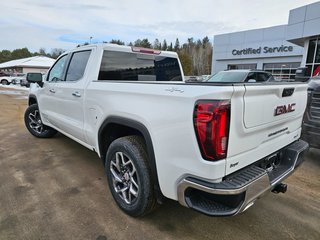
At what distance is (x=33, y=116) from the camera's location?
5.70 metres

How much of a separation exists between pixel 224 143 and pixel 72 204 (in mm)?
2059

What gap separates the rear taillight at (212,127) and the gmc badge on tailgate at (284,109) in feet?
2.49

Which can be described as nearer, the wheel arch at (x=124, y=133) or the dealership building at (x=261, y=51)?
the wheel arch at (x=124, y=133)

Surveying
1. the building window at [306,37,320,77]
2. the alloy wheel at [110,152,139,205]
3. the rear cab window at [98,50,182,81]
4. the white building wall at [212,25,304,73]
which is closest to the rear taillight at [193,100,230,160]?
the alloy wheel at [110,152,139,205]

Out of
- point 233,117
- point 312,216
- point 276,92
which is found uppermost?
point 276,92

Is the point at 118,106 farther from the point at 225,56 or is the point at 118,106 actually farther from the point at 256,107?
the point at 225,56

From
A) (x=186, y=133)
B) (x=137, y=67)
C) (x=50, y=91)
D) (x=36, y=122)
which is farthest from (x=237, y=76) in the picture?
(x=186, y=133)

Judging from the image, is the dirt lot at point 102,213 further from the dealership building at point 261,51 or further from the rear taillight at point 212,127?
the dealership building at point 261,51

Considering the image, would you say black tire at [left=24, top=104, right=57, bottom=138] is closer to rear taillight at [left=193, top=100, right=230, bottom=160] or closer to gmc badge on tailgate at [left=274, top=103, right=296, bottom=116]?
rear taillight at [left=193, top=100, right=230, bottom=160]

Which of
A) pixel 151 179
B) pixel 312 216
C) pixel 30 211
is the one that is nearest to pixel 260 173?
pixel 151 179

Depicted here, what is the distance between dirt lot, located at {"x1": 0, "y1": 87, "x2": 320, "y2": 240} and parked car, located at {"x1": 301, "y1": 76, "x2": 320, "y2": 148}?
578 millimetres

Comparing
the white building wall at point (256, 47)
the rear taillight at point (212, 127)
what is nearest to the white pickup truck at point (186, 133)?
the rear taillight at point (212, 127)

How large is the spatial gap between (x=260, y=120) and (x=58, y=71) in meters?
3.63

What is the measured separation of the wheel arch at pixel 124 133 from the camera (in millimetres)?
2311
